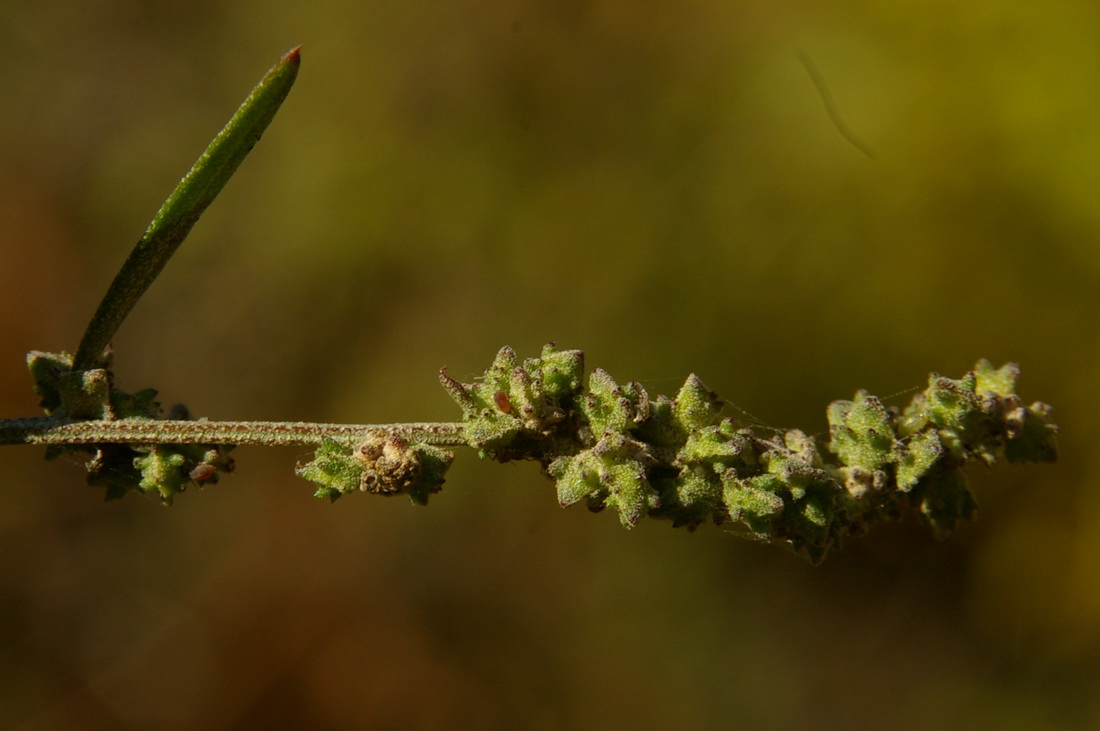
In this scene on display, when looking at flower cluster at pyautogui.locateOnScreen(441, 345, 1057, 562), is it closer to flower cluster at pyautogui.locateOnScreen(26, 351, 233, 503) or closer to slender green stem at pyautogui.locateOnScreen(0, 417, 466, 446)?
slender green stem at pyautogui.locateOnScreen(0, 417, 466, 446)

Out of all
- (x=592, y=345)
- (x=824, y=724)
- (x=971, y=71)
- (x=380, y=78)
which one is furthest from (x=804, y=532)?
(x=380, y=78)

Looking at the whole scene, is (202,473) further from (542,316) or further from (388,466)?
(542,316)

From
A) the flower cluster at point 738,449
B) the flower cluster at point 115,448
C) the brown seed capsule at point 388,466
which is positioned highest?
the flower cluster at point 738,449

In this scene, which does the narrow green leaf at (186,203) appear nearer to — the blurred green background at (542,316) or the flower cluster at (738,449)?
the flower cluster at (738,449)

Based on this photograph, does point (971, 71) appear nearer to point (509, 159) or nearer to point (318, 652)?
point (509, 159)

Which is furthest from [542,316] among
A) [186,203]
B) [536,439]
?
[186,203]

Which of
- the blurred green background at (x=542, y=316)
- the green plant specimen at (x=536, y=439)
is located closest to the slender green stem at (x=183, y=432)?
the green plant specimen at (x=536, y=439)

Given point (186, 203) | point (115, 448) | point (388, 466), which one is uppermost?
point (186, 203)

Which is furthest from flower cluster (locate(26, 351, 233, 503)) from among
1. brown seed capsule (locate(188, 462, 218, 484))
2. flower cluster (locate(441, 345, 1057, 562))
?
flower cluster (locate(441, 345, 1057, 562))
